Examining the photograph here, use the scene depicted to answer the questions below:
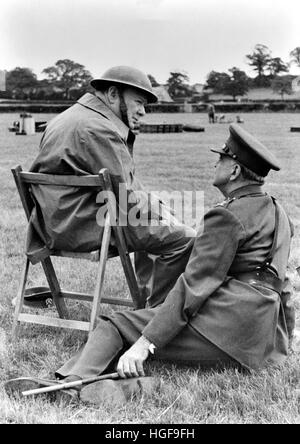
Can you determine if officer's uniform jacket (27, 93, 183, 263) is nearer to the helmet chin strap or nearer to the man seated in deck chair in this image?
the helmet chin strap

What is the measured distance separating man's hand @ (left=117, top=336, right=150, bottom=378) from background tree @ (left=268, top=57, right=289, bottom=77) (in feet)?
271

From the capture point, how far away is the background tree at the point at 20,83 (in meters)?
64.0

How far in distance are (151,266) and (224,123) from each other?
38.2 meters

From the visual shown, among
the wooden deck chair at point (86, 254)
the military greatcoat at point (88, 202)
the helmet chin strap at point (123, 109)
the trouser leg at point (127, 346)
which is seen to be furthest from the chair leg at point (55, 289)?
the helmet chin strap at point (123, 109)

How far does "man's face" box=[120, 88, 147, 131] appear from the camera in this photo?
16.2 feet

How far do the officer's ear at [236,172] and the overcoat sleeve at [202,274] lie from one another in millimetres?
258

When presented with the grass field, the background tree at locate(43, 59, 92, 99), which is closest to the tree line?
the background tree at locate(43, 59, 92, 99)

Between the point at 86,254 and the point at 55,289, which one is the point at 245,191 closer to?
the point at 86,254

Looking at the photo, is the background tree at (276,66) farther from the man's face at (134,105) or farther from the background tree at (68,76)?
the man's face at (134,105)

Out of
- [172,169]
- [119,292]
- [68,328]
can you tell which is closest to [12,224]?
[119,292]

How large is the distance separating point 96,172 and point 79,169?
0.11 m

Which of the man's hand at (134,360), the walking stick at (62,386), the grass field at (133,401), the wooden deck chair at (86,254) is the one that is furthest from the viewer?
the wooden deck chair at (86,254)

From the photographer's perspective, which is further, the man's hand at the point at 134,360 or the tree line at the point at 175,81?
the tree line at the point at 175,81

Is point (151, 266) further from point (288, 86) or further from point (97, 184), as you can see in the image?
point (288, 86)
